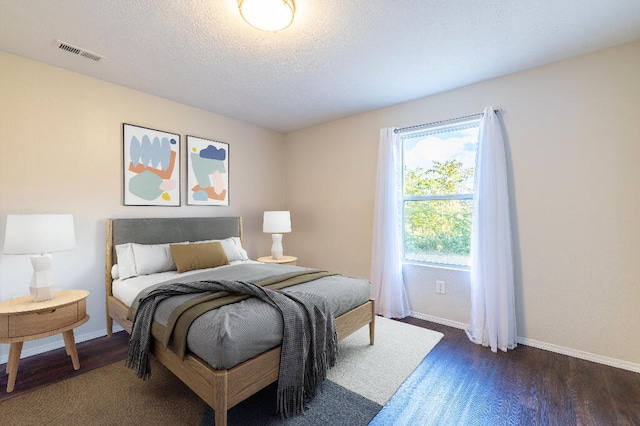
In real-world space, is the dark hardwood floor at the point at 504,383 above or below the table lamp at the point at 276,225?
below

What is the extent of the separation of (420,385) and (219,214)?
2.98 metres

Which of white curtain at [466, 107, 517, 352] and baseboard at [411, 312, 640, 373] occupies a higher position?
white curtain at [466, 107, 517, 352]

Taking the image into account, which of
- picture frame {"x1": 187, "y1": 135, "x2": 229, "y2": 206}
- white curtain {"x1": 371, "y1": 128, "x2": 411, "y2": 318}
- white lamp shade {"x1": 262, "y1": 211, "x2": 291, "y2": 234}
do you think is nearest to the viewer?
white curtain {"x1": 371, "y1": 128, "x2": 411, "y2": 318}

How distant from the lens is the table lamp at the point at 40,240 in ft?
6.77

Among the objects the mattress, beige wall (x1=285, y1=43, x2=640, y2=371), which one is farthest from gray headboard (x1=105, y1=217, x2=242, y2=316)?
beige wall (x1=285, y1=43, x2=640, y2=371)

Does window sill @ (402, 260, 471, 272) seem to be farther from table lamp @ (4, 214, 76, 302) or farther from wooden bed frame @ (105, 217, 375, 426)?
table lamp @ (4, 214, 76, 302)

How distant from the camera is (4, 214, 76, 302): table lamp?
206 centimetres

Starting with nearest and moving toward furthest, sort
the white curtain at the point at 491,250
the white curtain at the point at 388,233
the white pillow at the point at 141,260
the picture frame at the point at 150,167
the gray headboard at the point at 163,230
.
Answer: the white curtain at the point at 491,250
the white pillow at the point at 141,260
the gray headboard at the point at 163,230
the picture frame at the point at 150,167
the white curtain at the point at 388,233

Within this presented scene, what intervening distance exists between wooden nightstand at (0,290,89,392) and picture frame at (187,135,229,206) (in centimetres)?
158

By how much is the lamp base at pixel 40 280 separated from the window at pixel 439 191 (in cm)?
340

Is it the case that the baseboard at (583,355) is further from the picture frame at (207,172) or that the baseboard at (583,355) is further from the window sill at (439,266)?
the picture frame at (207,172)

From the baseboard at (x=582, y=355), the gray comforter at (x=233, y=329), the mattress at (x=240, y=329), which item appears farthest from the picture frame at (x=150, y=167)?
the baseboard at (x=582, y=355)

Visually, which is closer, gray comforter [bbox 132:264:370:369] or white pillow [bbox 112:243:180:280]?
gray comforter [bbox 132:264:370:369]

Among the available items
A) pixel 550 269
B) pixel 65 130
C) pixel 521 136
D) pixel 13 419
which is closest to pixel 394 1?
pixel 521 136
